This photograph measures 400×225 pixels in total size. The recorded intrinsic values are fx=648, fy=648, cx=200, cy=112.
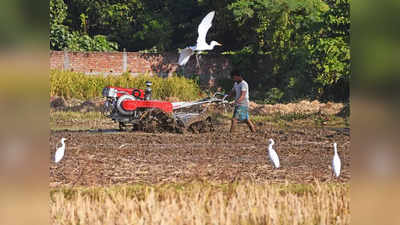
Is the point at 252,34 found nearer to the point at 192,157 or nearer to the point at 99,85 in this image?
the point at 99,85

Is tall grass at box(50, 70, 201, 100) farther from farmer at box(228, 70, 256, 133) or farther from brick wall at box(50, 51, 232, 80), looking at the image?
farmer at box(228, 70, 256, 133)

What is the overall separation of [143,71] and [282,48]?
347 centimetres

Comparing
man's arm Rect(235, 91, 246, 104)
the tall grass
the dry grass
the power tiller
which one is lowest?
the dry grass

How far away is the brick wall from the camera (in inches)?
608

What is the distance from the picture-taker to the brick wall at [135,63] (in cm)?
1544

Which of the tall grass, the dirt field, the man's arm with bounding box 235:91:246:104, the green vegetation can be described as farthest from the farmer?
the tall grass

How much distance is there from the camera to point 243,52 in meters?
15.7

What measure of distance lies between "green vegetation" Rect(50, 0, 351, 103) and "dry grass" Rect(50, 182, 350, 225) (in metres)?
9.10

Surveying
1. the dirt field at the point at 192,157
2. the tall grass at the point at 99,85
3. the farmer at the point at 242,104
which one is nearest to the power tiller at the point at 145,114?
the dirt field at the point at 192,157

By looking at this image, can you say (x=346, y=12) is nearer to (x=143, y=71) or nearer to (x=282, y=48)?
(x=282, y=48)

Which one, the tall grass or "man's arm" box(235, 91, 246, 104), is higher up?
the tall grass

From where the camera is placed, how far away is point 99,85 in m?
13.9

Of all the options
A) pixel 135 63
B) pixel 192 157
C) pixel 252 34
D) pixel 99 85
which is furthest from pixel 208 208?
pixel 252 34

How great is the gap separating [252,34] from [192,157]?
9819 mm
